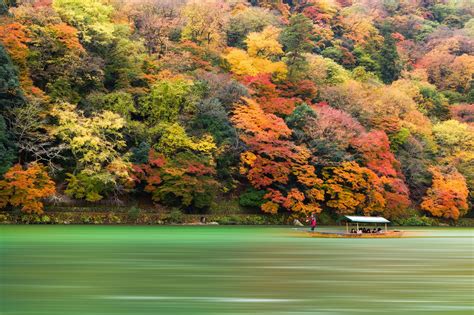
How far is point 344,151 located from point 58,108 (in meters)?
22.2

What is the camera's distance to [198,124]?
157 ft

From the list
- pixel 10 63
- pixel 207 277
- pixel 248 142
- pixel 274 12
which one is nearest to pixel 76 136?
pixel 10 63

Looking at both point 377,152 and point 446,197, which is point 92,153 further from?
point 446,197

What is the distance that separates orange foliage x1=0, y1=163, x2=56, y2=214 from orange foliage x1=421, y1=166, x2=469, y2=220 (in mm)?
32703

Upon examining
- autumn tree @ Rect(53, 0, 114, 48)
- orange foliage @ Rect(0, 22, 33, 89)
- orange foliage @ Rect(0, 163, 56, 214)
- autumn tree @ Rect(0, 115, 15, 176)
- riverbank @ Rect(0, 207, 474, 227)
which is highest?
autumn tree @ Rect(53, 0, 114, 48)

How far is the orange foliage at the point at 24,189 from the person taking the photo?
122 ft

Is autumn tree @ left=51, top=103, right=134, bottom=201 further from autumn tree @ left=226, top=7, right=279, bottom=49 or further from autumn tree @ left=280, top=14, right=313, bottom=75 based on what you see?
autumn tree @ left=226, top=7, right=279, bottom=49

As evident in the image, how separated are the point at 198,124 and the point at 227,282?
A: 3643cm

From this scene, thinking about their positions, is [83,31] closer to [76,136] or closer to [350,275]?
[76,136]

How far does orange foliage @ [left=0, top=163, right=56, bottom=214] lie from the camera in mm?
37188

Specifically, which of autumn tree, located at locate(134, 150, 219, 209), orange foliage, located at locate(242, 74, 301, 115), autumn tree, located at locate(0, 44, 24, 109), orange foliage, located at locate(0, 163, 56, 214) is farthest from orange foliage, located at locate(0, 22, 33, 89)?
orange foliage, located at locate(242, 74, 301, 115)

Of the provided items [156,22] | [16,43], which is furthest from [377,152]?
[16,43]

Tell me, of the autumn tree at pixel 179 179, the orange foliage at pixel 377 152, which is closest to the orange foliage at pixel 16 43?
the autumn tree at pixel 179 179

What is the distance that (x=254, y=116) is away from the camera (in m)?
49.2
